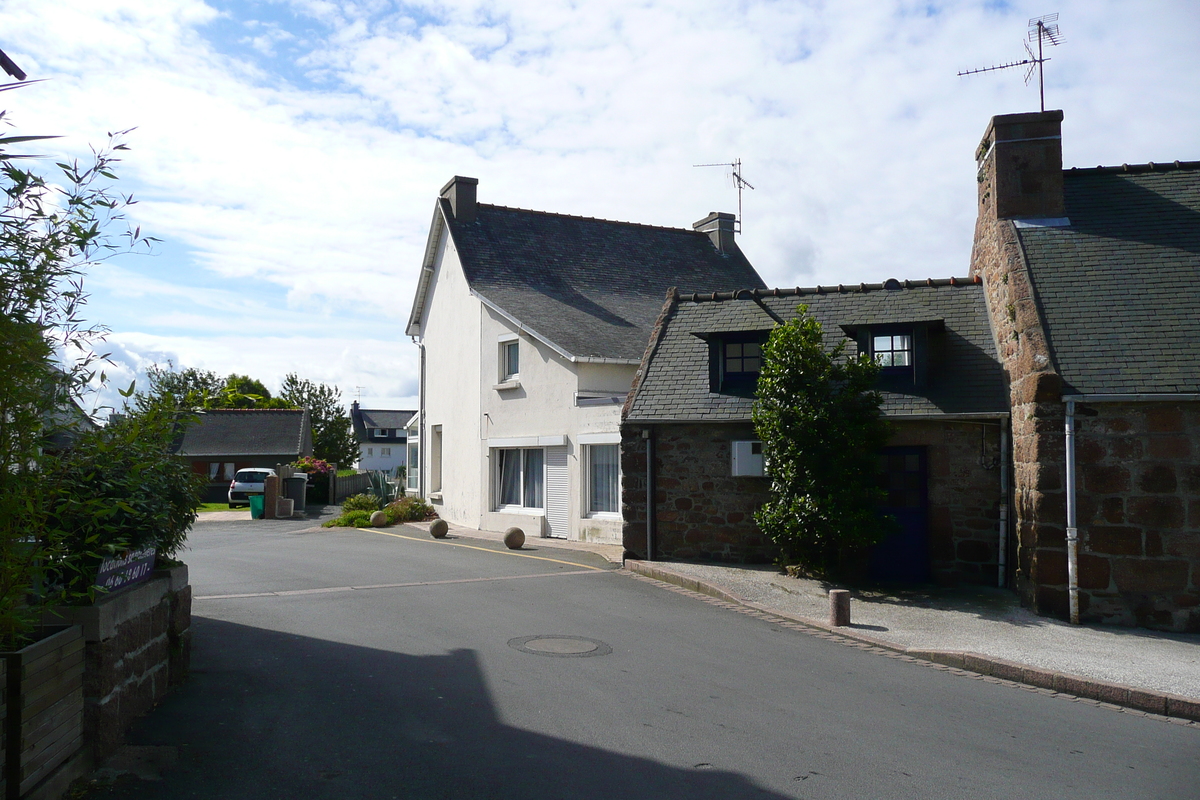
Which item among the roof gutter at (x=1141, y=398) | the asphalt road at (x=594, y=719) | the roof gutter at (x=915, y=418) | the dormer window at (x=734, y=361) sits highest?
the dormer window at (x=734, y=361)

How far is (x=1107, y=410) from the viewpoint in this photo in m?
10.8

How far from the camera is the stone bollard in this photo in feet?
34.3

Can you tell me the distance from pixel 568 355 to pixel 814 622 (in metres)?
9.23

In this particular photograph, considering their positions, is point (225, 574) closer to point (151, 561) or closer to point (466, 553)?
point (466, 553)

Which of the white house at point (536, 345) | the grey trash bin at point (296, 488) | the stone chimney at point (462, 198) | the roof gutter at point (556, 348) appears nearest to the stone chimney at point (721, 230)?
the white house at point (536, 345)

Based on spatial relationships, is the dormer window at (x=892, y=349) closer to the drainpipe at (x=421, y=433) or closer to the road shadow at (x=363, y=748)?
the road shadow at (x=363, y=748)

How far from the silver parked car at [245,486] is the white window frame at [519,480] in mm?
17303

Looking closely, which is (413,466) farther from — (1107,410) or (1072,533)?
(1107,410)

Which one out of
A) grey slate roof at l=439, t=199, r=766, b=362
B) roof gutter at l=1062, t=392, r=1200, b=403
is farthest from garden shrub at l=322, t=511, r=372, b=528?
roof gutter at l=1062, t=392, r=1200, b=403

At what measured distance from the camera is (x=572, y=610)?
11.0m

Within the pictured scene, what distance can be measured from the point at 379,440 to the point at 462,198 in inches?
2490

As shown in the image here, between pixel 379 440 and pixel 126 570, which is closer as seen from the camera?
pixel 126 570

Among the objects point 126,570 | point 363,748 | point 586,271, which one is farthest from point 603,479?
point 126,570

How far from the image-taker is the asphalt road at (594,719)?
5406mm
